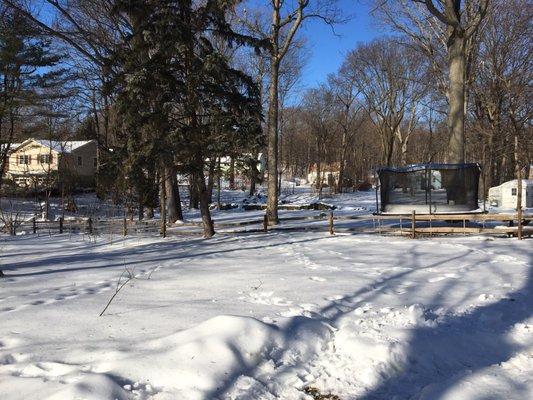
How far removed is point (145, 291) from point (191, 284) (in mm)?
793

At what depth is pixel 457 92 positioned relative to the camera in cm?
1683

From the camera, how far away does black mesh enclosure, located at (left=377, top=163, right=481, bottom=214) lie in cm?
1547

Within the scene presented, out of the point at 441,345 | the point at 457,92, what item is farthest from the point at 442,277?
the point at 457,92

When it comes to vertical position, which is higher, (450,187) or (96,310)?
(450,187)

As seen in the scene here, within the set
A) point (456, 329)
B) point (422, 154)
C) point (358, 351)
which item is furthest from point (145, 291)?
point (422, 154)

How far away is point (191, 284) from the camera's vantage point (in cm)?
803

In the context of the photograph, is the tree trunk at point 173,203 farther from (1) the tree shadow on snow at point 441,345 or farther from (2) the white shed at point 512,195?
(2) the white shed at point 512,195

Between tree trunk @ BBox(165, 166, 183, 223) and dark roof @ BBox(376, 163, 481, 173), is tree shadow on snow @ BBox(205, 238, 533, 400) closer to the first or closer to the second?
dark roof @ BBox(376, 163, 481, 173)

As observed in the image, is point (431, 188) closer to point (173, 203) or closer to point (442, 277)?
point (442, 277)

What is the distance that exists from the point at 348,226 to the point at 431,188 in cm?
454

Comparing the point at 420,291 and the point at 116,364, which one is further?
the point at 420,291

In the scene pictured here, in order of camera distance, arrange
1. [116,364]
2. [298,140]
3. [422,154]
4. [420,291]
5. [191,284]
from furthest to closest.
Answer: [298,140], [422,154], [191,284], [420,291], [116,364]

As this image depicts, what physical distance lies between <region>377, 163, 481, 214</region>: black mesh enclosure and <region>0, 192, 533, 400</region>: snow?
5256mm

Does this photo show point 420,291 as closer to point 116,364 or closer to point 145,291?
point 145,291
